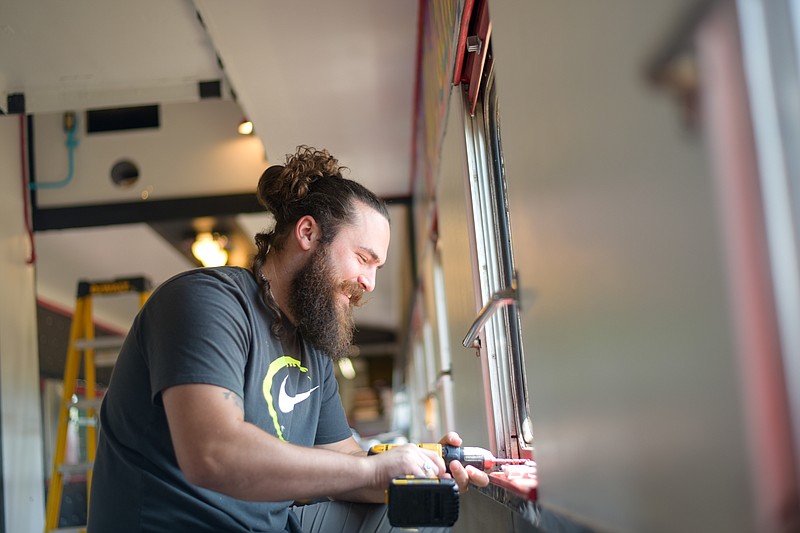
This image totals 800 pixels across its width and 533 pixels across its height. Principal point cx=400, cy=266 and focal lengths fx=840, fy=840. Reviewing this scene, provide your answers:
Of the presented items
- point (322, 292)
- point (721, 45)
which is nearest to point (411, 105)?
point (322, 292)

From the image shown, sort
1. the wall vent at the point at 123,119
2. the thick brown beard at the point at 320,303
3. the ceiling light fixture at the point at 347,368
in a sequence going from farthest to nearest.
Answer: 1. the ceiling light fixture at the point at 347,368
2. the wall vent at the point at 123,119
3. the thick brown beard at the point at 320,303

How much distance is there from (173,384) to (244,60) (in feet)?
8.88

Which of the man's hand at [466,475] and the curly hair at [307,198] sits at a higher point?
the curly hair at [307,198]

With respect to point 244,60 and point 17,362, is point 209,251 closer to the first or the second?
point 17,362

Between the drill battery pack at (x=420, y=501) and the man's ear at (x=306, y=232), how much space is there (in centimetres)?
79

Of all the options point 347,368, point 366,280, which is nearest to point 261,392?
point 366,280

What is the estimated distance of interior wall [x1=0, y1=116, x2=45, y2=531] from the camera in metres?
4.90

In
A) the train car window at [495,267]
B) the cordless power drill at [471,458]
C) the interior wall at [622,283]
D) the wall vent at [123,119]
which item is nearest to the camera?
the interior wall at [622,283]

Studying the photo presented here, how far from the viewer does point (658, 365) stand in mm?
778

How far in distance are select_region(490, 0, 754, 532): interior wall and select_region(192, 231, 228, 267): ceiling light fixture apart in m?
5.46

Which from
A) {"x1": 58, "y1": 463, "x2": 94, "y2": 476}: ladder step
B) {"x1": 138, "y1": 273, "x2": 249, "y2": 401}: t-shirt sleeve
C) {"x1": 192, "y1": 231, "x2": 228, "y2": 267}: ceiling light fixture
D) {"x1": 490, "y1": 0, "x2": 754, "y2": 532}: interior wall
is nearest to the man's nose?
Answer: {"x1": 138, "y1": 273, "x2": 249, "y2": 401}: t-shirt sleeve

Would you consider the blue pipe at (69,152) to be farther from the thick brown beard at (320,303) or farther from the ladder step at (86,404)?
the thick brown beard at (320,303)

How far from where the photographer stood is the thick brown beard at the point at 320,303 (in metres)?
2.04

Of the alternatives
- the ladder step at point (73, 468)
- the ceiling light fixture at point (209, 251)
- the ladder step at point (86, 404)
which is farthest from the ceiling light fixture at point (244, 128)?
the ladder step at point (73, 468)
